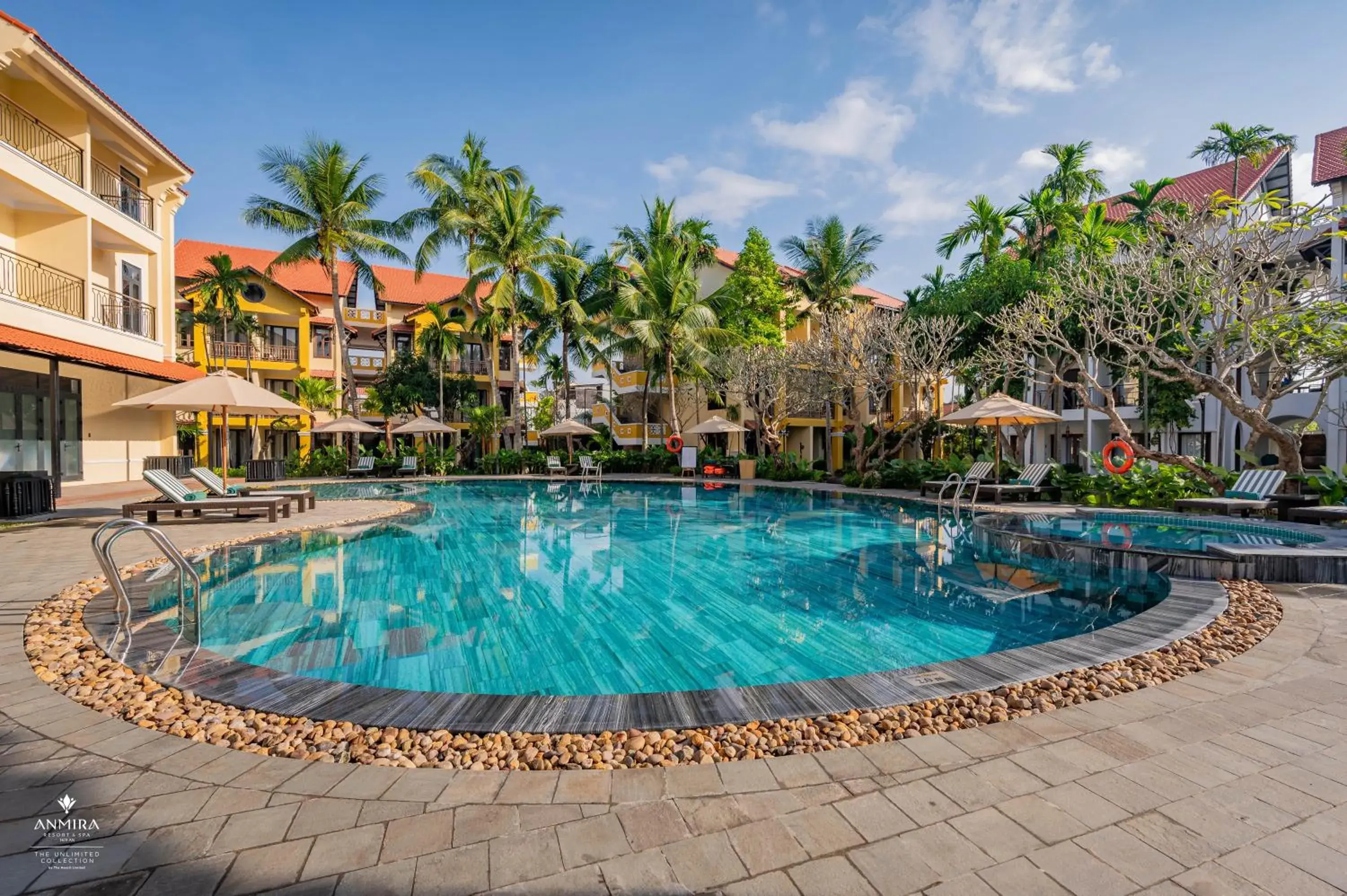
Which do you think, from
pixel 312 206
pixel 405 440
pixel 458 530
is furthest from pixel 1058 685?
pixel 405 440

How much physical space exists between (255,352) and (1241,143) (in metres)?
46.8

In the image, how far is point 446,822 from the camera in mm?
2426

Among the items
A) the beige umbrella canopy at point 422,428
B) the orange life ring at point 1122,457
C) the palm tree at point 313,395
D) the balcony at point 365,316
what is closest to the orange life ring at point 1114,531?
the orange life ring at point 1122,457

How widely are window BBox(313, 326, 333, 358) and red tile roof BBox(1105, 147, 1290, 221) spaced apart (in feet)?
Answer: 133

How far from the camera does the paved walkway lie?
2.10 metres

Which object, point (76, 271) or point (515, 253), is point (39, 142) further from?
point (515, 253)

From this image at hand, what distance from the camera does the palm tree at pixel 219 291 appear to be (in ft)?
93.1

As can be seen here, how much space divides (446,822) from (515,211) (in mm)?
27799

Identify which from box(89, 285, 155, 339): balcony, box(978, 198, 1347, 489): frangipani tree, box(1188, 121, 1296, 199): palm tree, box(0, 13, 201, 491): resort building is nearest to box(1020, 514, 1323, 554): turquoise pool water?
box(978, 198, 1347, 489): frangipani tree

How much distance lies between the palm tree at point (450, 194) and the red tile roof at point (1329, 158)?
104ft

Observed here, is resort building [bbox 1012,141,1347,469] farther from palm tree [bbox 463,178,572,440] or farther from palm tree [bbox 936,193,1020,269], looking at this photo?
palm tree [bbox 463,178,572,440]

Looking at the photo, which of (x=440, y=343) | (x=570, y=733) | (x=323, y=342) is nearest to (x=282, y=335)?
(x=323, y=342)

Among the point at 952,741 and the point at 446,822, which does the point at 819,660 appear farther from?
the point at 446,822

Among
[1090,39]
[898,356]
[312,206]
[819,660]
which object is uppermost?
[312,206]
